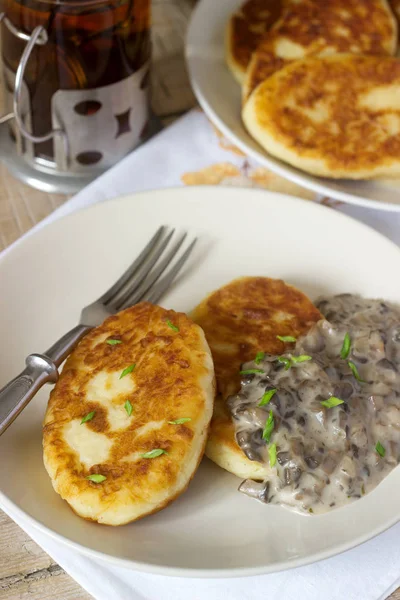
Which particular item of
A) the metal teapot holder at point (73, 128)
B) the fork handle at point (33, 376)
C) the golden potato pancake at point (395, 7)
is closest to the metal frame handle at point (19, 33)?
the metal teapot holder at point (73, 128)

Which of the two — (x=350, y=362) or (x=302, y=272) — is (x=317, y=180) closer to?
(x=302, y=272)

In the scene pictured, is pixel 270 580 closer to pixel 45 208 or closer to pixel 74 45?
pixel 45 208

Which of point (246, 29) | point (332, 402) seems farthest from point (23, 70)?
point (332, 402)

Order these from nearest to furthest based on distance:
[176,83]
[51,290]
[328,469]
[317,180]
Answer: [328,469] < [51,290] < [317,180] < [176,83]

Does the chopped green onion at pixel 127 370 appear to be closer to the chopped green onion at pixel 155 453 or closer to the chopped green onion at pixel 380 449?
the chopped green onion at pixel 155 453

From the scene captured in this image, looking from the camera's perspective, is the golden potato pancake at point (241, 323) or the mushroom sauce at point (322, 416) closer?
the mushroom sauce at point (322, 416)

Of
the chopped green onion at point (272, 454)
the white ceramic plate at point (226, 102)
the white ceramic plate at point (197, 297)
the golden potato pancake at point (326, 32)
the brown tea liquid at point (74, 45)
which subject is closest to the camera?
the white ceramic plate at point (197, 297)

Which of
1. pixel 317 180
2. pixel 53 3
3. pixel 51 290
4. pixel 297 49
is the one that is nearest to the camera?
pixel 51 290

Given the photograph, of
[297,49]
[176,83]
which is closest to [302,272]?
[297,49]
